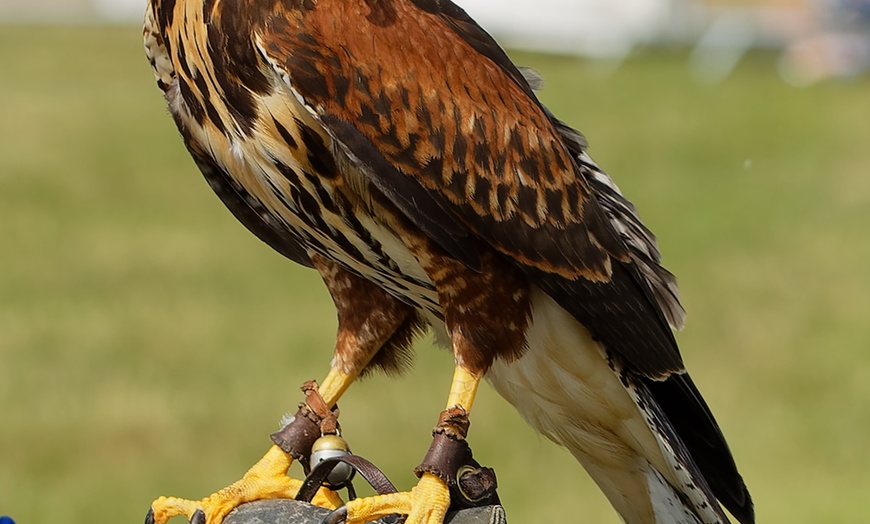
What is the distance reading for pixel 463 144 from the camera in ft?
9.78

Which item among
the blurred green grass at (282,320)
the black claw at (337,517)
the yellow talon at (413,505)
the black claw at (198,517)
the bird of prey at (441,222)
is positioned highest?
the blurred green grass at (282,320)

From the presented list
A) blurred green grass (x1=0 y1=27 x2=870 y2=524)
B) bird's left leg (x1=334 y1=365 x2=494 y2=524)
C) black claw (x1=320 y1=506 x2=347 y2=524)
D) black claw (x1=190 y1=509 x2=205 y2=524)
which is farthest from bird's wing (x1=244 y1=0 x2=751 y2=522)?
blurred green grass (x1=0 y1=27 x2=870 y2=524)

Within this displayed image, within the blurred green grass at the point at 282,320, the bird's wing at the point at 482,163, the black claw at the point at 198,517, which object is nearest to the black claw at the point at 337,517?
the black claw at the point at 198,517

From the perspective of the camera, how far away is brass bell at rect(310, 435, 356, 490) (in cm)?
302

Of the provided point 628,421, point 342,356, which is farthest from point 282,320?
point 628,421

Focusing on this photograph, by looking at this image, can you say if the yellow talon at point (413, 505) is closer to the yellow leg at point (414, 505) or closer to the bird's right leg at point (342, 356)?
the yellow leg at point (414, 505)

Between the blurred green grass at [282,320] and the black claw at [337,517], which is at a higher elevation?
the blurred green grass at [282,320]

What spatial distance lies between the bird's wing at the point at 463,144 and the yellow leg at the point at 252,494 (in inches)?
25.3

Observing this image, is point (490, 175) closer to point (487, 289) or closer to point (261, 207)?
point (487, 289)

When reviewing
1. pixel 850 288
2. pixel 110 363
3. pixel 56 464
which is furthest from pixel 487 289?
pixel 850 288

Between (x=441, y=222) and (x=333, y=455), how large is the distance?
0.57 meters

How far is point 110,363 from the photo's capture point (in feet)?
29.8

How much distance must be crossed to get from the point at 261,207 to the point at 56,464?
5.00 m

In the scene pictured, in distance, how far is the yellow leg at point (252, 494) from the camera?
3.04 m
